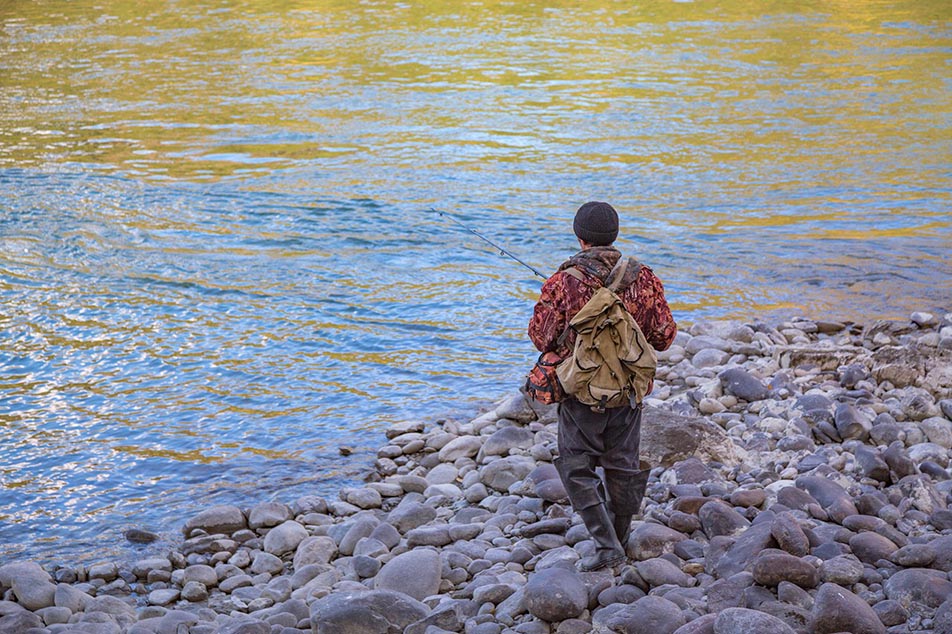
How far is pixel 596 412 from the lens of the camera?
4.38 metres

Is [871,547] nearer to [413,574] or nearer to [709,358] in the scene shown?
[413,574]

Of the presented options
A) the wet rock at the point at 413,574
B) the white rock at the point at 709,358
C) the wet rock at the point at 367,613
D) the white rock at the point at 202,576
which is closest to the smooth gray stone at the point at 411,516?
the wet rock at the point at 413,574

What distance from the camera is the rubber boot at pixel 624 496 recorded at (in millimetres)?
4449

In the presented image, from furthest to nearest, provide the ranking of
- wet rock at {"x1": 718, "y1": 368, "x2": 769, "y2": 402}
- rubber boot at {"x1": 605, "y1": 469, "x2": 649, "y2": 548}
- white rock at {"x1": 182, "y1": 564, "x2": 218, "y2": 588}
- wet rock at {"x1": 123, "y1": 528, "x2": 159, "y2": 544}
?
wet rock at {"x1": 718, "y1": 368, "x2": 769, "y2": 402}, wet rock at {"x1": 123, "y1": 528, "x2": 159, "y2": 544}, white rock at {"x1": 182, "y1": 564, "x2": 218, "y2": 588}, rubber boot at {"x1": 605, "y1": 469, "x2": 649, "y2": 548}

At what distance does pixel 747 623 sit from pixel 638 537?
3.25ft

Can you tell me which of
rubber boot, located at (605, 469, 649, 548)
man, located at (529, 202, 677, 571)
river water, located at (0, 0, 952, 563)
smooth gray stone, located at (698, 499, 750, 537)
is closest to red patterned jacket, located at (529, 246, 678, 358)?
man, located at (529, 202, 677, 571)

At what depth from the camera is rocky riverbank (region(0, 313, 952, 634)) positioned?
4.00 m

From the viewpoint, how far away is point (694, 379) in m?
6.98

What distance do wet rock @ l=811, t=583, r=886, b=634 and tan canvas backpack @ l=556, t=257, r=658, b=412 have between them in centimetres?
109

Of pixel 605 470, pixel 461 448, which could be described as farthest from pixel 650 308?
pixel 461 448

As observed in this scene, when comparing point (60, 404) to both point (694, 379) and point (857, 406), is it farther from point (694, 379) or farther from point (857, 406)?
point (857, 406)

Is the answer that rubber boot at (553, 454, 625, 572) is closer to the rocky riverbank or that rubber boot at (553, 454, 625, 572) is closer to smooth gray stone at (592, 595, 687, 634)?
the rocky riverbank

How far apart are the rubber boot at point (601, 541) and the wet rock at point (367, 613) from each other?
0.73 metres

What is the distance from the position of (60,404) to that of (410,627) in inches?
175
